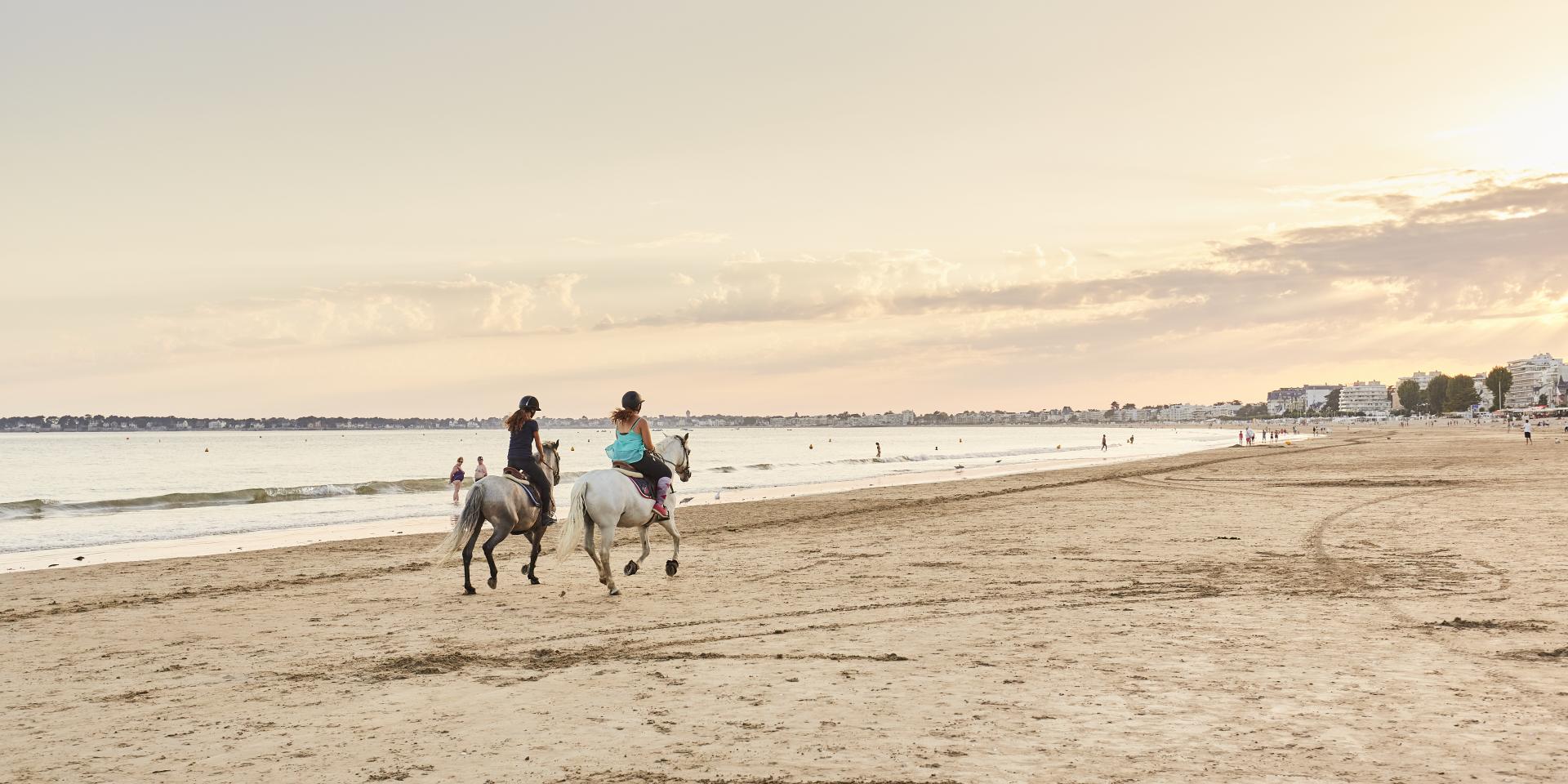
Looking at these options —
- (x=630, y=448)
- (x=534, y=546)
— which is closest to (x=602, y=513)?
(x=630, y=448)

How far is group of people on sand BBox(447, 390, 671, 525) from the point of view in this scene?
14.1 metres

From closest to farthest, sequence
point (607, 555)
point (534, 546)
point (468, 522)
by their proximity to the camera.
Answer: point (607, 555) → point (468, 522) → point (534, 546)

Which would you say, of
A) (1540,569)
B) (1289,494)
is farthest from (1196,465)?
(1540,569)

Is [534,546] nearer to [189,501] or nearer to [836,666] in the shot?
[836,666]

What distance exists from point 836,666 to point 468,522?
6.79m

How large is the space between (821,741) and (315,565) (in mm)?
15197

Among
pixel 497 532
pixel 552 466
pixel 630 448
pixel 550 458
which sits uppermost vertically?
pixel 630 448

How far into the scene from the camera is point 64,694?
8797 mm

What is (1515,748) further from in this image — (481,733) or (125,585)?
(125,585)

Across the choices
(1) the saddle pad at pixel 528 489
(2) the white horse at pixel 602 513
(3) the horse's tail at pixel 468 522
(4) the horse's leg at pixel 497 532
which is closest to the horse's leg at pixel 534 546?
(1) the saddle pad at pixel 528 489

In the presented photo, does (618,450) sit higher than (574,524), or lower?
higher

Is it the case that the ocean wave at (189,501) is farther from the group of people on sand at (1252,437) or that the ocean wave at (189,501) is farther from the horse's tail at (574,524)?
the group of people on sand at (1252,437)

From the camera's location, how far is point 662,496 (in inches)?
565

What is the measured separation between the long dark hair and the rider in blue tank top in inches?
48.0
